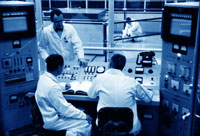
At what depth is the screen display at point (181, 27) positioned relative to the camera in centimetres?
238

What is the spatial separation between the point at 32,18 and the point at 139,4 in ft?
26.6

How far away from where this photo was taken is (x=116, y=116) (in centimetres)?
226

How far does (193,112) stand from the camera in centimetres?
151

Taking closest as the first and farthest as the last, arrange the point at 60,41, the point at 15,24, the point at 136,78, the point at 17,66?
1. the point at 15,24
2. the point at 17,66
3. the point at 136,78
4. the point at 60,41

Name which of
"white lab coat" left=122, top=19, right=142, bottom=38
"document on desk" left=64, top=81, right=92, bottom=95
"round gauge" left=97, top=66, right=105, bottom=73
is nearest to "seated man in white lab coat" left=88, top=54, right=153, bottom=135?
"document on desk" left=64, top=81, right=92, bottom=95

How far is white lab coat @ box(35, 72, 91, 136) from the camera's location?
2.39m

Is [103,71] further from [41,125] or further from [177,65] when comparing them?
[41,125]

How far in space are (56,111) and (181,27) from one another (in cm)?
141

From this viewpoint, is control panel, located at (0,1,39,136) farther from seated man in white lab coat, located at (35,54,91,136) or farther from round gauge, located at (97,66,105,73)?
round gauge, located at (97,66,105,73)

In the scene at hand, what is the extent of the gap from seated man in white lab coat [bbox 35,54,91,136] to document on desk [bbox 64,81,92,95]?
0.36 metres

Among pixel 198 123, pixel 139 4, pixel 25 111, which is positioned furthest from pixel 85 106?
pixel 139 4

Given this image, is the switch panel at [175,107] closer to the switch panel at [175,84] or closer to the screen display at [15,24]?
the switch panel at [175,84]

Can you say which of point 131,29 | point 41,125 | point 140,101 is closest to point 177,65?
point 140,101

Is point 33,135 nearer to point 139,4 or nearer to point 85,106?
point 85,106
